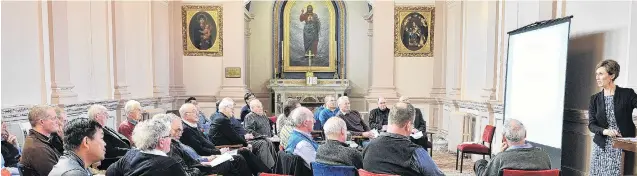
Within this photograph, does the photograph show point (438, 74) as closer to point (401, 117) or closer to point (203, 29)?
point (203, 29)

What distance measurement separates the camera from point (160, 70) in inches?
366

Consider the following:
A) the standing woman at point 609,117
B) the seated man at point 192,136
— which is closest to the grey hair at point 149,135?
the seated man at point 192,136

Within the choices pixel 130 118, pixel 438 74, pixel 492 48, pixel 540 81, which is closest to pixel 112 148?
pixel 130 118

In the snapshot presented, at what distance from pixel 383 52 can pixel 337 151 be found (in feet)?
22.1

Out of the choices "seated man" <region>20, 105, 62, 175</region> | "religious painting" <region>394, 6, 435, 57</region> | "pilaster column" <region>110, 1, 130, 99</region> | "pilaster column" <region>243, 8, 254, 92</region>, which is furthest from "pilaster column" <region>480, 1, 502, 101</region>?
"pilaster column" <region>243, 8, 254, 92</region>

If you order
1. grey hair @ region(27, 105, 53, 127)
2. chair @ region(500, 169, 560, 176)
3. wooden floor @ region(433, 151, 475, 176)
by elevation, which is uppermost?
grey hair @ region(27, 105, 53, 127)

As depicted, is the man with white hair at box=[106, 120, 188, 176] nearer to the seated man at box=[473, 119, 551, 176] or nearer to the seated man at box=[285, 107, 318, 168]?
the seated man at box=[285, 107, 318, 168]

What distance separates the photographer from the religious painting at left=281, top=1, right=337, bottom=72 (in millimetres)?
12094

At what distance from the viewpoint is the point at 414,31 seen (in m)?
9.68

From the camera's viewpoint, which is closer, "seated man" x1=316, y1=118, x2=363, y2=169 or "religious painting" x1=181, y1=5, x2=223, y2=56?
"seated man" x1=316, y1=118, x2=363, y2=169

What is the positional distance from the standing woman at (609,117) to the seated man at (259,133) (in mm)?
3270

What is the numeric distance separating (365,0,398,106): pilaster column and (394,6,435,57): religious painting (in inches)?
6.9

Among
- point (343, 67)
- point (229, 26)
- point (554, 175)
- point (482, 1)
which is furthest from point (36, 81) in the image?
point (343, 67)

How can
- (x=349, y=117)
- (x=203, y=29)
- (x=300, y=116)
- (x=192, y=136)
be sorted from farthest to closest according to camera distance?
1. (x=203, y=29)
2. (x=349, y=117)
3. (x=192, y=136)
4. (x=300, y=116)
